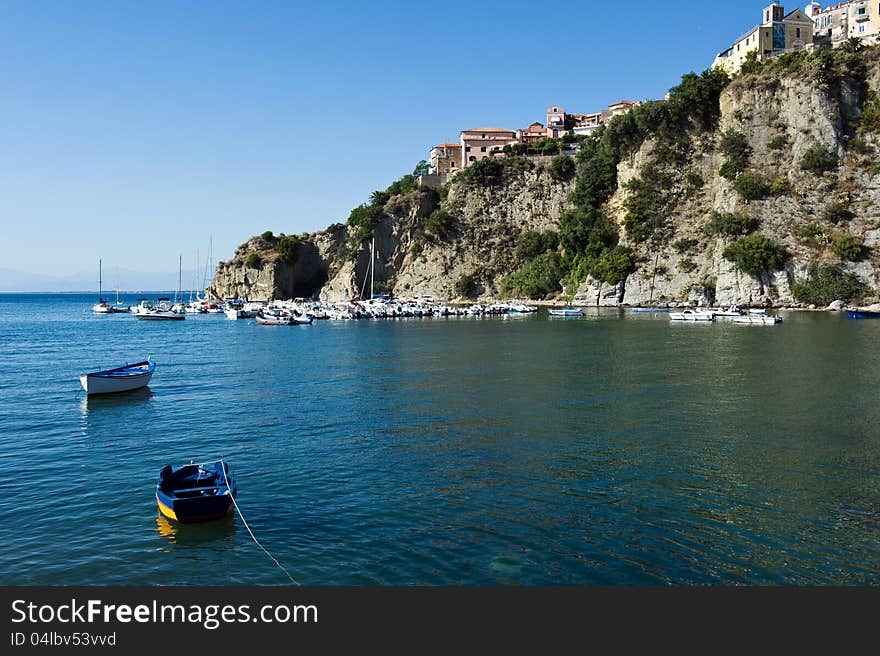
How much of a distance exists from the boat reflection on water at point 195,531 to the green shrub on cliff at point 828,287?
7571 centimetres

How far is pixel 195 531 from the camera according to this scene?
14.4 meters

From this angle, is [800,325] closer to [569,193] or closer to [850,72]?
[850,72]

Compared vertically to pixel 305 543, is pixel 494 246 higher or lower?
higher

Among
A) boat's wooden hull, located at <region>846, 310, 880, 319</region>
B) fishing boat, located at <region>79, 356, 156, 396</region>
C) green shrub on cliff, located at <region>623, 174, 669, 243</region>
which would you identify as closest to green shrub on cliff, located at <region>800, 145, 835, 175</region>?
green shrub on cliff, located at <region>623, 174, 669, 243</region>

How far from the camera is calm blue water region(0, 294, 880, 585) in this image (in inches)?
486

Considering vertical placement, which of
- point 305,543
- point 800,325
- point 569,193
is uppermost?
point 569,193

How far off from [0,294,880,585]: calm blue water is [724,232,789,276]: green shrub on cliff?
39.6 meters

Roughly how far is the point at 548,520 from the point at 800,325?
52.3 metres

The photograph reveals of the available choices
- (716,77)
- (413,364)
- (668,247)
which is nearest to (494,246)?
(668,247)

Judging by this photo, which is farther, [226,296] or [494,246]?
[226,296]

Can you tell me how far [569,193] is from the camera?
352 feet

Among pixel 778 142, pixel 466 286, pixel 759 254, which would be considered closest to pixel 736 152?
pixel 778 142

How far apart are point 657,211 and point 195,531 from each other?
87602mm

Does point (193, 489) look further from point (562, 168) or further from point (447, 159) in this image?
point (447, 159)
